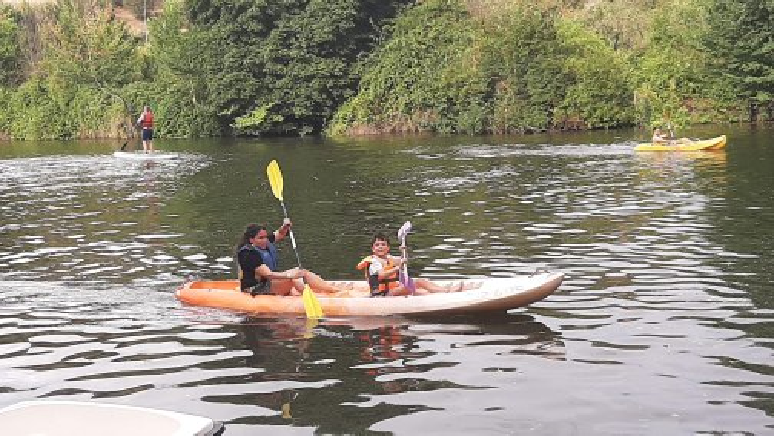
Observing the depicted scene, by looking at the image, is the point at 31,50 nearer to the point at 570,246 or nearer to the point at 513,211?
the point at 513,211

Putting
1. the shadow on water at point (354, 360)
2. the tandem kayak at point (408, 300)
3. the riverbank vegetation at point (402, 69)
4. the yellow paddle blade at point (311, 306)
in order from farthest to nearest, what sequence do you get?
the riverbank vegetation at point (402, 69) → the yellow paddle blade at point (311, 306) → the tandem kayak at point (408, 300) → the shadow on water at point (354, 360)

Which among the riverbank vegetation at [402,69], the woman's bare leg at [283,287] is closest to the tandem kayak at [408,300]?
the woman's bare leg at [283,287]

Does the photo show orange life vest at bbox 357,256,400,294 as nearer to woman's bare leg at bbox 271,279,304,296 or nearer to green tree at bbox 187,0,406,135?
woman's bare leg at bbox 271,279,304,296

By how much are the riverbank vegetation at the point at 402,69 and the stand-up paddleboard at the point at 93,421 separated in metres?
43.9

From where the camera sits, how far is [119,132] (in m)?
58.1

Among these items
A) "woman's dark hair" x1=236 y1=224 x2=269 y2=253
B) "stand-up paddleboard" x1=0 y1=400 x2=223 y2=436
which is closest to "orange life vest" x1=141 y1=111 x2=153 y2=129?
"woman's dark hair" x1=236 y1=224 x2=269 y2=253

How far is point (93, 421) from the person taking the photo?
621cm

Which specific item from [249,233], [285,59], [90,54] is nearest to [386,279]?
[249,233]

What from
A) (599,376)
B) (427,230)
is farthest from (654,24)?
(599,376)

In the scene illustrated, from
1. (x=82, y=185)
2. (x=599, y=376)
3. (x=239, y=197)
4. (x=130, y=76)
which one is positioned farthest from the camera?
(x=130, y=76)

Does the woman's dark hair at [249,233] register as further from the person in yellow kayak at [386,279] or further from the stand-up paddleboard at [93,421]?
the stand-up paddleboard at [93,421]

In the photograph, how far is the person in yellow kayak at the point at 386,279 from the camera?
38.5 feet

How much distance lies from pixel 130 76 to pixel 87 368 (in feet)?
187

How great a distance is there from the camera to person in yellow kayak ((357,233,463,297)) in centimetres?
1175
